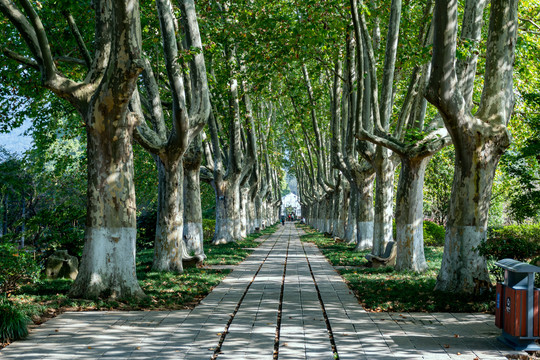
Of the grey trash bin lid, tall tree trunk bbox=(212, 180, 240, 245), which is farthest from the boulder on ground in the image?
tall tree trunk bbox=(212, 180, 240, 245)

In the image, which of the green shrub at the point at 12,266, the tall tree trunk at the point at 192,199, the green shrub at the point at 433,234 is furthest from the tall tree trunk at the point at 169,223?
the green shrub at the point at 433,234

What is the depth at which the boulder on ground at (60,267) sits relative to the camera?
40.5ft

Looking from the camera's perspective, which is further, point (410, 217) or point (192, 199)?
point (192, 199)

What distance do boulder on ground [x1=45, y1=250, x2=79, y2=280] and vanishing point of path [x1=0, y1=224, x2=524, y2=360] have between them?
4539 mm

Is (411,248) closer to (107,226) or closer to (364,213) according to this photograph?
(107,226)

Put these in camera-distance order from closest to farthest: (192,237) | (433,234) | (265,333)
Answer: (265,333)
(192,237)
(433,234)

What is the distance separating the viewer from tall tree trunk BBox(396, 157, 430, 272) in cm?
1315

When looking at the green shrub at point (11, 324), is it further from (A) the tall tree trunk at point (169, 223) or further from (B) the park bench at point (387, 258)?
(B) the park bench at point (387, 258)

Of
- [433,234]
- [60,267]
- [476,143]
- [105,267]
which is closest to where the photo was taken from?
[105,267]

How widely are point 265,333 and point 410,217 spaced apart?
7.38 metres

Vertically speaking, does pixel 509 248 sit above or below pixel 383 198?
below

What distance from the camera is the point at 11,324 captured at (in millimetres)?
6383

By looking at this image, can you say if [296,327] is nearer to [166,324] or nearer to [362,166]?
[166,324]

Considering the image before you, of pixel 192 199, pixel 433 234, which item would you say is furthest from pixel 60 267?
pixel 433 234
